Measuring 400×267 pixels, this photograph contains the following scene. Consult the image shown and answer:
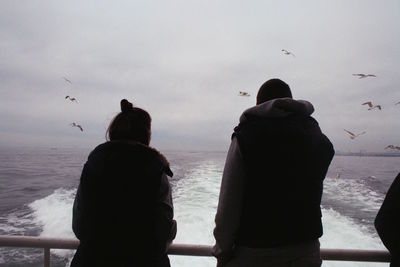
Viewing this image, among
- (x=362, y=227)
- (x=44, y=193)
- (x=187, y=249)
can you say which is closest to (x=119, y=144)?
(x=187, y=249)

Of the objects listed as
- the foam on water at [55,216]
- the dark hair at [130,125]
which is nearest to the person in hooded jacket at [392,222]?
the dark hair at [130,125]

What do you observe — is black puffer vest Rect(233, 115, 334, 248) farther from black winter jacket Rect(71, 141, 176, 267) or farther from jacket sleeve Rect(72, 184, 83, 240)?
jacket sleeve Rect(72, 184, 83, 240)

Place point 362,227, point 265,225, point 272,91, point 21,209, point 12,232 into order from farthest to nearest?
1. point 21,209
2. point 362,227
3. point 12,232
4. point 272,91
5. point 265,225

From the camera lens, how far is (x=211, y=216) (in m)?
9.70

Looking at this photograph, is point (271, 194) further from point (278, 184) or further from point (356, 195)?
point (356, 195)

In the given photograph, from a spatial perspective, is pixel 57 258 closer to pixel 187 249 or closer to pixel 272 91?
pixel 187 249

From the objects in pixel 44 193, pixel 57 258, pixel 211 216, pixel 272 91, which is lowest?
pixel 44 193

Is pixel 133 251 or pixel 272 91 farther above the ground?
pixel 272 91

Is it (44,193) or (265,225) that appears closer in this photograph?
(265,225)

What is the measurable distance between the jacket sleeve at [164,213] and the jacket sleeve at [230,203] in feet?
0.73

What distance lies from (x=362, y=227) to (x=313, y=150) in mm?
9625

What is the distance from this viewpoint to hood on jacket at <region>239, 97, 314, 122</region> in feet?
4.56

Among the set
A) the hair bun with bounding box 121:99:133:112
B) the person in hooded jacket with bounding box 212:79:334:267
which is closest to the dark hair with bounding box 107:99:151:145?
the hair bun with bounding box 121:99:133:112

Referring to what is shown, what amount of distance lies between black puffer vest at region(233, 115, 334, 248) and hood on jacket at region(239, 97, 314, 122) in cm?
3
